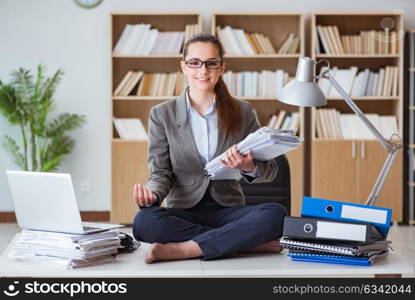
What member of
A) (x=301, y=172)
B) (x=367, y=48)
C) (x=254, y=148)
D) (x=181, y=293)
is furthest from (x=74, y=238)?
(x=367, y=48)

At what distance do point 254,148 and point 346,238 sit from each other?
43cm

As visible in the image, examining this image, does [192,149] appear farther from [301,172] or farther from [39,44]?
[39,44]

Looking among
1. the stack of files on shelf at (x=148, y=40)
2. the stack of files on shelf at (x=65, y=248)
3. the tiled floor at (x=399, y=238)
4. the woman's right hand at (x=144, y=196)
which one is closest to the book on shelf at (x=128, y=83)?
the stack of files on shelf at (x=148, y=40)

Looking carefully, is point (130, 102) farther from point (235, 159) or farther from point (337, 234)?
point (337, 234)

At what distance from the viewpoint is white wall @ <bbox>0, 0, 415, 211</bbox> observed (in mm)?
6191

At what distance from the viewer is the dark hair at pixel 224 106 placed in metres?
2.96

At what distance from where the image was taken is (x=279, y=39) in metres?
6.21

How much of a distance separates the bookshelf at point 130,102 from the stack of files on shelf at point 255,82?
48 centimetres

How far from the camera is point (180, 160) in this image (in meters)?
2.95

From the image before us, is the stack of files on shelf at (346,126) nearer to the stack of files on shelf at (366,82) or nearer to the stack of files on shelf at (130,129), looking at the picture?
the stack of files on shelf at (366,82)

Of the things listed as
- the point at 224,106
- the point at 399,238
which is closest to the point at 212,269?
the point at 224,106

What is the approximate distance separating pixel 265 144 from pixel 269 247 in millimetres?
354

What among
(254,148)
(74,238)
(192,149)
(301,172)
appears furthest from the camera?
(301,172)

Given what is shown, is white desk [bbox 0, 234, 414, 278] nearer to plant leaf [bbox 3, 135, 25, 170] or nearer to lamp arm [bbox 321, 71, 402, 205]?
lamp arm [bbox 321, 71, 402, 205]
